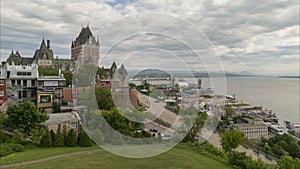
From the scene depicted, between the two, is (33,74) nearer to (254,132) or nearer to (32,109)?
(32,109)

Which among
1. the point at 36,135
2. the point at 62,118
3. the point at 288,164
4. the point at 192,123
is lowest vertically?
the point at 288,164

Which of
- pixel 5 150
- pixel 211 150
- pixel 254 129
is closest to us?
pixel 5 150

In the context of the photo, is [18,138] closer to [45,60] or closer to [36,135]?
[36,135]

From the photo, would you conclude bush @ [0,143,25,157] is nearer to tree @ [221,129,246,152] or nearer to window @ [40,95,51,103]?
window @ [40,95,51,103]

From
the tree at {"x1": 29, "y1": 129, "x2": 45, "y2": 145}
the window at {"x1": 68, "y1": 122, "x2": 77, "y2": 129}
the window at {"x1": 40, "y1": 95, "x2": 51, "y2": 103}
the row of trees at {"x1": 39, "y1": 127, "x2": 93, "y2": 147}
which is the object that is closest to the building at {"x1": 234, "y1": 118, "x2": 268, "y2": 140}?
the window at {"x1": 40, "y1": 95, "x2": 51, "y2": 103}

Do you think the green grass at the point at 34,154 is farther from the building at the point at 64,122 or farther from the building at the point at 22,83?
the building at the point at 22,83

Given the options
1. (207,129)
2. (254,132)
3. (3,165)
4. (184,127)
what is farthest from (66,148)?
(254,132)

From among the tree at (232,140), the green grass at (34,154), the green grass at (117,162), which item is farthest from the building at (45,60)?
the green grass at (117,162)

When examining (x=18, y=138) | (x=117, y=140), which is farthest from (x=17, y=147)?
(x=117, y=140)
